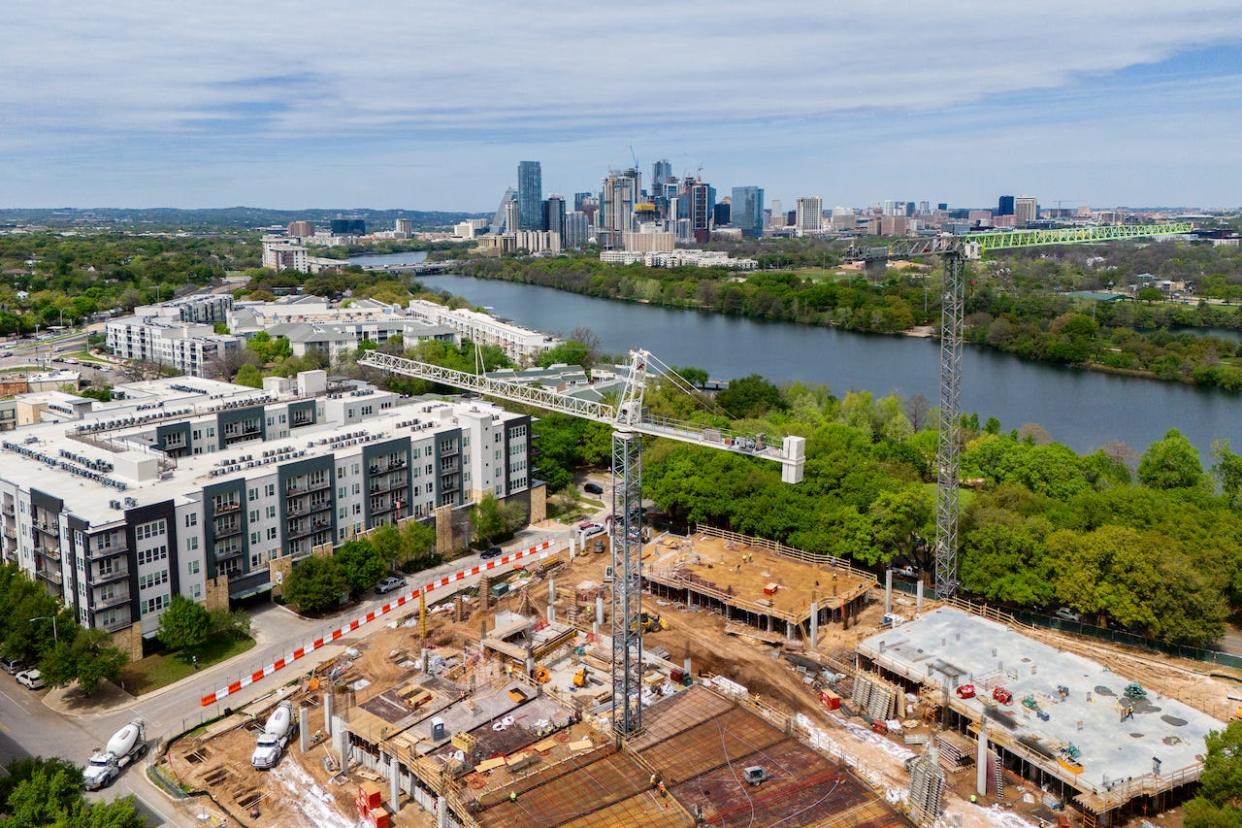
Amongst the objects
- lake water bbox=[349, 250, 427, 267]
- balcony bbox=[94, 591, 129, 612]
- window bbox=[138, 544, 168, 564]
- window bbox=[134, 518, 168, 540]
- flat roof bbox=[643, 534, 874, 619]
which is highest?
lake water bbox=[349, 250, 427, 267]

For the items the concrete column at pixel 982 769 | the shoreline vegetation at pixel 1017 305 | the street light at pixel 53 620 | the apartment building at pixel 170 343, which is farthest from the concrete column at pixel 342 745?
the shoreline vegetation at pixel 1017 305

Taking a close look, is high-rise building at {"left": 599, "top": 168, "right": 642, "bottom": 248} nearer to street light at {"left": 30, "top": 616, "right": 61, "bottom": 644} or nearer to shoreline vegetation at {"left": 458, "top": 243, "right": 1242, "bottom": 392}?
shoreline vegetation at {"left": 458, "top": 243, "right": 1242, "bottom": 392}

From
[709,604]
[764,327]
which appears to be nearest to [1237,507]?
[709,604]

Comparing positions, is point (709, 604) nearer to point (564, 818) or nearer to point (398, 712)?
point (398, 712)

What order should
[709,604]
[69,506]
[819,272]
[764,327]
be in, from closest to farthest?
1. [69,506]
2. [709,604]
3. [764,327]
4. [819,272]

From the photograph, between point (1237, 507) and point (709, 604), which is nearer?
point (709, 604)

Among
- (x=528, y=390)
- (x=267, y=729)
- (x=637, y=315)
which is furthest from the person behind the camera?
(x=637, y=315)

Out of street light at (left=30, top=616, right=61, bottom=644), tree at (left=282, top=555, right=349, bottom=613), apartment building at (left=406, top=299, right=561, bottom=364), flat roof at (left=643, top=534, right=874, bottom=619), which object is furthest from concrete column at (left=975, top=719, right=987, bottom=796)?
apartment building at (left=406, top=299, right=561, bottom=364)

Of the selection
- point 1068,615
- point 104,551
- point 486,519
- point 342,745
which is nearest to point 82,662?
point 104,551
